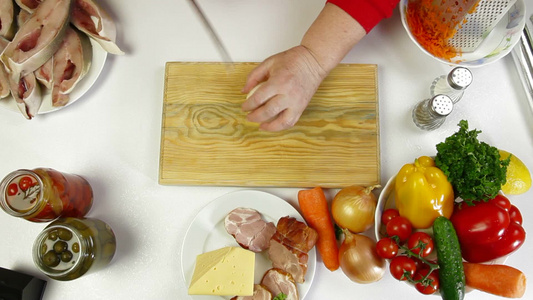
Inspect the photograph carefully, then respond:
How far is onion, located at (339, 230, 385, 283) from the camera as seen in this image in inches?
32.6

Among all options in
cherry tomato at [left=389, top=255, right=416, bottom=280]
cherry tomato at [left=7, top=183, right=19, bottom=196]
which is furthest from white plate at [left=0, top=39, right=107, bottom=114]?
cherry tomato at [left=389, top=255, right=416, bottom=280]

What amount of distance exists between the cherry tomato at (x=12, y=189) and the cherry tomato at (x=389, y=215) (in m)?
0.77

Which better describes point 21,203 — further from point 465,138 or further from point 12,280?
point 465,138

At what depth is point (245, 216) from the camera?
0.90 m

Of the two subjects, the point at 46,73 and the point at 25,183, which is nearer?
the point at 25,183

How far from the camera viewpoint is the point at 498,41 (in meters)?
0.91

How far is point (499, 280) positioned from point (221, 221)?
0.59 metres

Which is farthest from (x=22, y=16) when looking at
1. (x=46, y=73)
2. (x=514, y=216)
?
(x=514, y=216)

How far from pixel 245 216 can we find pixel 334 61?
0.42 metres

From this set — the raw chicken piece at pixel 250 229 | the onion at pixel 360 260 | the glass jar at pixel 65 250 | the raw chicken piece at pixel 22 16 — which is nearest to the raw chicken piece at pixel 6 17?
the raw chicken piece at pixel 22 16

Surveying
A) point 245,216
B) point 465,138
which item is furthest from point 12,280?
point 465,138

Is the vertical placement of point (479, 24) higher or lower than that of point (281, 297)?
higher

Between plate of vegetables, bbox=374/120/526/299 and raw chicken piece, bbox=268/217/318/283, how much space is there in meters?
0.16

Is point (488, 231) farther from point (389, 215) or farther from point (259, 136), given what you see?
point (259, 136)
